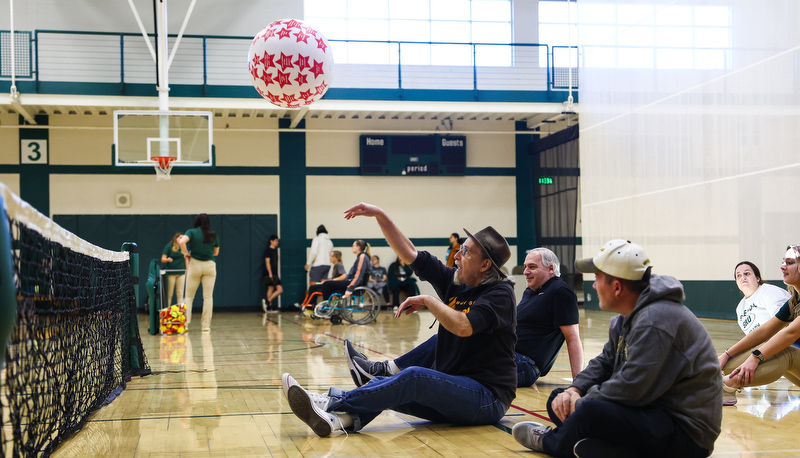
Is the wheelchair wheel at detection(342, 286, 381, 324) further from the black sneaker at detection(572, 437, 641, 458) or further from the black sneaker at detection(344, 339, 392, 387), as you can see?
the black sneaker at detection(572, 437, 641, 458)

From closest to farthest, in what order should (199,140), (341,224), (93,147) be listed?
(199,140), (93,147), (341,224)

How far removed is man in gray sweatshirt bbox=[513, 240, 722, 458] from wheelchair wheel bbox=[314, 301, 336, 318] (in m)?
9.52

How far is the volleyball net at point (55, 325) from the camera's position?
266cm

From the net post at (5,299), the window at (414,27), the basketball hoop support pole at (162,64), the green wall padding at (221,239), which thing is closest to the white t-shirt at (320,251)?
the green wall padding at (221,239)

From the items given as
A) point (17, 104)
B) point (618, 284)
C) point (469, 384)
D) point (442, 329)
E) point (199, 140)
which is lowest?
point (469, 384)

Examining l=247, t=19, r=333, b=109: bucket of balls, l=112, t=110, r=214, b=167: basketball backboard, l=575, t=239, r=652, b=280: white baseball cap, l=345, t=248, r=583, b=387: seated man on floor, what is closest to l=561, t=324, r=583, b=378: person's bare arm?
l=345, t=248, r=583, b=387: seated man on floor

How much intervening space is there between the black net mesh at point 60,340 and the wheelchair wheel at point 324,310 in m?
5.81

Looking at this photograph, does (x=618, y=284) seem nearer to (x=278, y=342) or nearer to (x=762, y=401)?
(x=762, y=401)

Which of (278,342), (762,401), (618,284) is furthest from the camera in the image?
(278,342)

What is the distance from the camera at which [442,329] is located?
4.00m

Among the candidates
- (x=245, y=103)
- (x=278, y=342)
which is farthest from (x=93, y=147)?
(x=278, y=342)

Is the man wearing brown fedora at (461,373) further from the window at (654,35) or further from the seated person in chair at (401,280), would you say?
the seated person in chair at (401,280)

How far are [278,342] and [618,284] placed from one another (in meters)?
7.06

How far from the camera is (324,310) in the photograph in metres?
12.4
